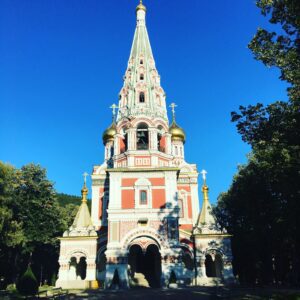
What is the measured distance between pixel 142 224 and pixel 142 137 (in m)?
7.53

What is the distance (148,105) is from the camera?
28562 mm

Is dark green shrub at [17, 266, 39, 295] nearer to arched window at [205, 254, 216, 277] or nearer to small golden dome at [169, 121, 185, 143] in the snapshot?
arched window at [205, 254, 216, 277]

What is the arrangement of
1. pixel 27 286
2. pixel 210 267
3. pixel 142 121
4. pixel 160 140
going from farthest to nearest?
pixel 160 140
pixel 210 267
pixel 142 121
pixel 27 286

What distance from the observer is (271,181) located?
2267 cm

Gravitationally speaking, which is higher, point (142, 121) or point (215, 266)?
point (142, 121)

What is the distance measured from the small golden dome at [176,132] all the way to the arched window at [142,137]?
9157 mm

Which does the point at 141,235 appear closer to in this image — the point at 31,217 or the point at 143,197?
the point at 143,197

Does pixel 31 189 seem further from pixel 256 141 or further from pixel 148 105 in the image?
pixel 256 141

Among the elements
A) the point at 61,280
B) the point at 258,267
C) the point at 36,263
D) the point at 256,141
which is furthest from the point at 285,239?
the point at 36,263

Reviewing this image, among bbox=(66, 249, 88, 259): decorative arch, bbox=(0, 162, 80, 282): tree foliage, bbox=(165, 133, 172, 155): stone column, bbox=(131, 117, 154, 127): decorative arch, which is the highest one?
bbox=(131, 117, 154, 127): decorative arch

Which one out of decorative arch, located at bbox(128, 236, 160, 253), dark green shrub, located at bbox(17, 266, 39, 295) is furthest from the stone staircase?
dark green shrub, located at bbox(17, 266, 39, 295)

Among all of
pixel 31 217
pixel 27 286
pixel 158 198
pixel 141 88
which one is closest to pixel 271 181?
pixel 158 198

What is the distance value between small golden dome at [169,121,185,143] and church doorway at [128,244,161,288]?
551 inches

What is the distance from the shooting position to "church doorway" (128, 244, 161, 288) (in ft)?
82.6
